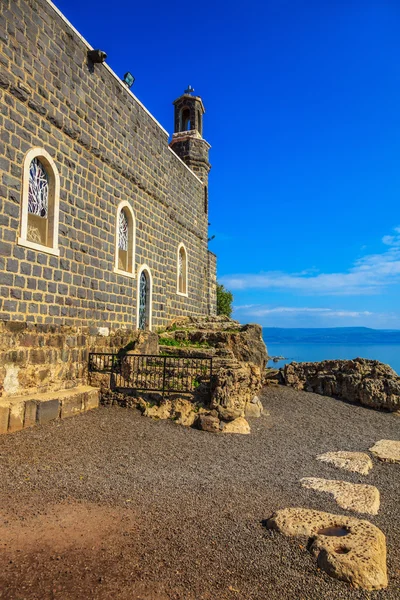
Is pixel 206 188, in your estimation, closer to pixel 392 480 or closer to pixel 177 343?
pixel 177 343

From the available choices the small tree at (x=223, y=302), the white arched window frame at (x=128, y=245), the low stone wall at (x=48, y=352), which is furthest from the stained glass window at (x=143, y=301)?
the small tree at (x=223, y=302)

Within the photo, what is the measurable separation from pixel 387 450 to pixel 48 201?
9.03m

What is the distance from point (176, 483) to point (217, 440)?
2.65m

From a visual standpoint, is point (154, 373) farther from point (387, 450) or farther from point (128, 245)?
point (387, 450)

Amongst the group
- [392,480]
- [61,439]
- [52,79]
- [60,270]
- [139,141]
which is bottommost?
[392,480]

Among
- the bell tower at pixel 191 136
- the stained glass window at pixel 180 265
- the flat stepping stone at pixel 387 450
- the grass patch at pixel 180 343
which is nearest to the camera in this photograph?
the flat stepping stone at pixel 387 450

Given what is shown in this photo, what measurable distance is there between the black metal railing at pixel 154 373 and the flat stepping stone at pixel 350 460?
319cm

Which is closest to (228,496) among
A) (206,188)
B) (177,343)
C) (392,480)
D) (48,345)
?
→ (392,480)

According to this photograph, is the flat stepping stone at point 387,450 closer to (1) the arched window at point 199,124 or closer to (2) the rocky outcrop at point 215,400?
(2) the rocky outcrop at point 215,400

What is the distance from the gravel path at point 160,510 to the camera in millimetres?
3529

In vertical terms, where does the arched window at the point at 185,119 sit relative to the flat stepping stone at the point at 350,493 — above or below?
above

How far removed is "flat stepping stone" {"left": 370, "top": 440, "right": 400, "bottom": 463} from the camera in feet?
26.6

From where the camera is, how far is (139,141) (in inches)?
579

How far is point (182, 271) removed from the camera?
20.3 m
